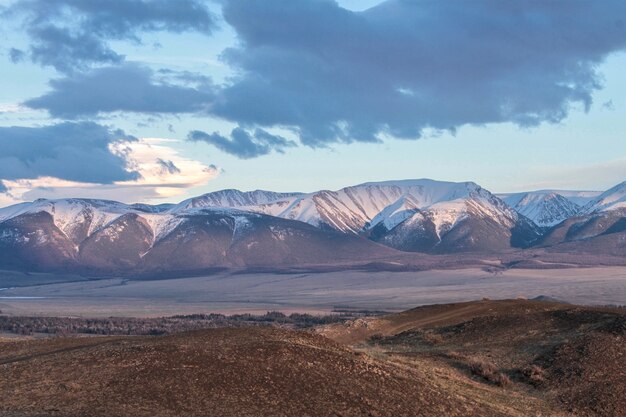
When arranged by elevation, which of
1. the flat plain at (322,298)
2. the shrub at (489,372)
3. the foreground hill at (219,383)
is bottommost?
the flat plain at (322,298)

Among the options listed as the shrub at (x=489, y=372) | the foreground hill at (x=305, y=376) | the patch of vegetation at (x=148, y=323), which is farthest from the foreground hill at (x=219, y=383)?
the patch of vegetation at (x=148, y=323)

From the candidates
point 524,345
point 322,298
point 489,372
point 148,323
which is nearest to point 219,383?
point 489,372

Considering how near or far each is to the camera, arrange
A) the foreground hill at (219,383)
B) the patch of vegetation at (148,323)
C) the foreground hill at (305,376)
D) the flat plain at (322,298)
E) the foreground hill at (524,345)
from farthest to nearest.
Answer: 1. the flat plain at (322,298)
2. the patch of vegetation at (148,323)
3. the foreground hill at (524,345)
4. the foreground hill at (305,376)
5. the foreground hill at (219,383)

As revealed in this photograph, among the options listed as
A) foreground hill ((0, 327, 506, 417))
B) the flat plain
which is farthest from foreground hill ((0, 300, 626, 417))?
the flat plain

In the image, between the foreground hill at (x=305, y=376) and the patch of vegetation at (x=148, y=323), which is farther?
the patch of vegetation at (x=148, y=323)

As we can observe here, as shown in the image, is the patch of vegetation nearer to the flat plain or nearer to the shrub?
the flat plain

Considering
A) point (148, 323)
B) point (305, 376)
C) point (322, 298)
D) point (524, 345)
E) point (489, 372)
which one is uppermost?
point (305, 376)

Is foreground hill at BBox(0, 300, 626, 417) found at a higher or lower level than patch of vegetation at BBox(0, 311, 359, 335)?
higher

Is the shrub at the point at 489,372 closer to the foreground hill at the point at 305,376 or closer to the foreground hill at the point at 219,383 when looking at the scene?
the foreground hill at the point at 305,376

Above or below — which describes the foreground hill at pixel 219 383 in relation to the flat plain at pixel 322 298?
above

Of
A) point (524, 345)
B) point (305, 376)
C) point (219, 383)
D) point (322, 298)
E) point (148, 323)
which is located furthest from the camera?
point (322, 298)

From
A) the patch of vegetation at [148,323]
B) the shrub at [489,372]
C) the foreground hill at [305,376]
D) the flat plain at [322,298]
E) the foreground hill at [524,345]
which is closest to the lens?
the foreground hill at [305,376]

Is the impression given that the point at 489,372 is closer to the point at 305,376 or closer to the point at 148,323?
the point at 305,376
